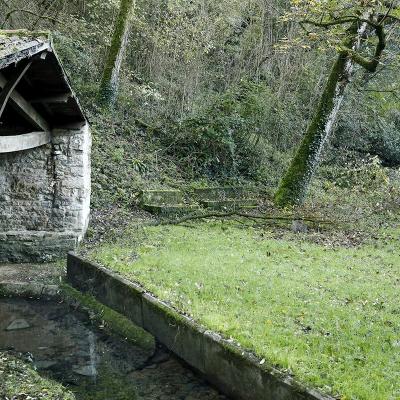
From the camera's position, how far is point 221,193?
50.7 feet

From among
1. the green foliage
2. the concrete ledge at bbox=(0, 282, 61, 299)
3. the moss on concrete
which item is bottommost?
the concrete ledge at bbox=(0, 282, 61, 299)

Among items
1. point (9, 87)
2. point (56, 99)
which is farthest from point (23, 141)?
point (9, 87)

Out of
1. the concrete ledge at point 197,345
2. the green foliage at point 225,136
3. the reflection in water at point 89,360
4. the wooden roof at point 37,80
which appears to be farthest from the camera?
the green foliage at point 225,136

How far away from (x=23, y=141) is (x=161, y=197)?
19.3 ft

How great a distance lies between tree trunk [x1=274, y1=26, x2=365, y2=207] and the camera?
14.2m

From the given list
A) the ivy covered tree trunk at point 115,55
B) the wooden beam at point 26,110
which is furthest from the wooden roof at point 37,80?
the ivy covered tree trunk at point 115,55

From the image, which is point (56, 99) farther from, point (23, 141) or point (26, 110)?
point (23, 141)

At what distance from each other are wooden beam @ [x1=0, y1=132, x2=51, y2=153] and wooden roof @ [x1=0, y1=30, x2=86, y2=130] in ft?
0.72

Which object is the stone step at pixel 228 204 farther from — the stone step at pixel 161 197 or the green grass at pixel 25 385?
the green grass at pixel 25 385

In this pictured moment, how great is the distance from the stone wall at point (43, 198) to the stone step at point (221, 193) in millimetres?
5473

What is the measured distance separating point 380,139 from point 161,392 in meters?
19.7

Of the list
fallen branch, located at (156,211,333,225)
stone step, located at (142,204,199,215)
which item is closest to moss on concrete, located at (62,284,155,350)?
fallen branch, located at (156,211,333,225)

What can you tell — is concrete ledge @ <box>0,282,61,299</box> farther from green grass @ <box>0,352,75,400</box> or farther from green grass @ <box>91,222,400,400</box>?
green grass @ <box>0,352,75,400</box>

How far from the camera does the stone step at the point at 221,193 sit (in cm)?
1507
